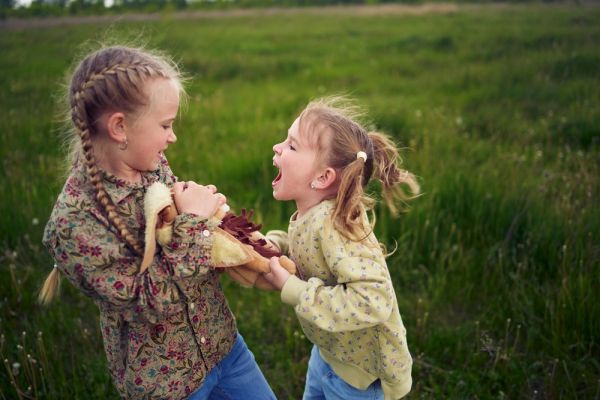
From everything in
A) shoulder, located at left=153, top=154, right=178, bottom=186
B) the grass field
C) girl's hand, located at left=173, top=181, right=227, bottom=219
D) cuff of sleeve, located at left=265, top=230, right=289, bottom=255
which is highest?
shoulder, located at left=153, top=154, right=178, bottom=186

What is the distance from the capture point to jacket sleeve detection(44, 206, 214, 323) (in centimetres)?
160

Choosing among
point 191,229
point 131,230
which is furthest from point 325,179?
point 131,230

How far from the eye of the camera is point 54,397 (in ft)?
8.73

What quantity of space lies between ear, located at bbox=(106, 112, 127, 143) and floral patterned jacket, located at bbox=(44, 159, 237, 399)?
0.13m

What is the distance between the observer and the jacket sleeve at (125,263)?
1.60 m

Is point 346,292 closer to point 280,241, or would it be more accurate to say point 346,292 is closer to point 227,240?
point 227,240

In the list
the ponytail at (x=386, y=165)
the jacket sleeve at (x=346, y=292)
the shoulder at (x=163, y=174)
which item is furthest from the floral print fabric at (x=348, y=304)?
the shoulder at (x=163, y=174)

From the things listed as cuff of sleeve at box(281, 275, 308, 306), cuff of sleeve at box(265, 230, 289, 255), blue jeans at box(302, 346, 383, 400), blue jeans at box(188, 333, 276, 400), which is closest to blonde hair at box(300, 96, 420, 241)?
cuff of sleeve at box(281, 275, 308, 306)

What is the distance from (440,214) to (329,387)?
81.8 inches

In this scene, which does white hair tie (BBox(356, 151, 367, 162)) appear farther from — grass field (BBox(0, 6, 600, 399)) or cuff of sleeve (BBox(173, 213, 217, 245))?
grass field (BBox(0, 6, 600, 399))

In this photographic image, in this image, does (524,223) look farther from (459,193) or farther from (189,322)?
(189,322)

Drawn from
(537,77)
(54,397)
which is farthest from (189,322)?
(537,77)

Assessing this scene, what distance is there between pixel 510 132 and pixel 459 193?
2046mm

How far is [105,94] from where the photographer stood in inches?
64.4
